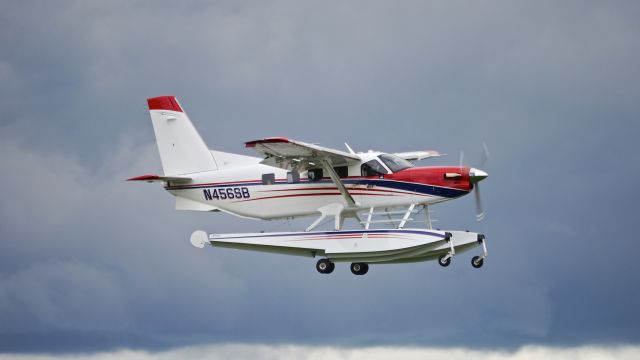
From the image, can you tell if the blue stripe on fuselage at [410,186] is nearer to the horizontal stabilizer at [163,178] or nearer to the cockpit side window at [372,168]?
the cockpit side window at [372,168]

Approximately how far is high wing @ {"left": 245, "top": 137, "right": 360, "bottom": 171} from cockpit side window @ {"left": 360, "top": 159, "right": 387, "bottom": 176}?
12.3 inches

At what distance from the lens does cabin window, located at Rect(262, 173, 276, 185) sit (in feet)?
124

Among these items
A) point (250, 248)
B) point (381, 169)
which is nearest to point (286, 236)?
point (250, 248)

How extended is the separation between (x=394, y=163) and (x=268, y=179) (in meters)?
4.35

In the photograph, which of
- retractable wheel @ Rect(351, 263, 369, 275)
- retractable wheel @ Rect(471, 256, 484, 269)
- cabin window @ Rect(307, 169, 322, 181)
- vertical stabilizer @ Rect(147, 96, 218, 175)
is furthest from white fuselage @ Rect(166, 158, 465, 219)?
retractable wheel @ Rect(471, 256, 484, 269)

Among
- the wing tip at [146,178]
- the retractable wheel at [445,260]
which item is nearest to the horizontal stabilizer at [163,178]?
the wing tip at [146,178]

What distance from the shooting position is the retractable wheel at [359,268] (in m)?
37.2

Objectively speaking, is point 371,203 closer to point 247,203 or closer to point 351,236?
point 351,236

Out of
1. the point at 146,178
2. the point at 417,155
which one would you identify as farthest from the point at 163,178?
the point at 417,155

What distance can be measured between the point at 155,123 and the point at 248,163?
3845mm

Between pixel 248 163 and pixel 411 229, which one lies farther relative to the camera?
pixel 248 163

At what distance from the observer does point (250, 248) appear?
37.1 metres

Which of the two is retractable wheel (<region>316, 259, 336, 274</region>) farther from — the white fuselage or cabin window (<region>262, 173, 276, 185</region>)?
cabin window (<region>262, 173, 276, 185</region>)

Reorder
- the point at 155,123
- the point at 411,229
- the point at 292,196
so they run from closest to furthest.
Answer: the point at 411,229, the point at 292,196, the point at 155,123
